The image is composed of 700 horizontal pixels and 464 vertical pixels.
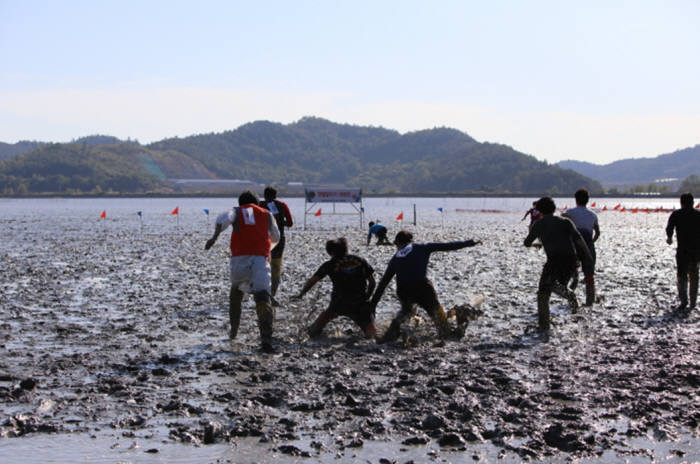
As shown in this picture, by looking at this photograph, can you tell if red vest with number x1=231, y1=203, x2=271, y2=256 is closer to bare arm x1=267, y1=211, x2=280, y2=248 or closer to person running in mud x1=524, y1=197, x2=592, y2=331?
bare arm x1=267, y1=211, x2=280, y2=248

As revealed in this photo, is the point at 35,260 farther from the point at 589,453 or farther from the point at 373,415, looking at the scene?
the point at 589,453

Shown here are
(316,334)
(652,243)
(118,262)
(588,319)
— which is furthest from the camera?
(652,243)

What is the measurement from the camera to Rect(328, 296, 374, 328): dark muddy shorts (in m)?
9.54

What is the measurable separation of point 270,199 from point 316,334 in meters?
3.42

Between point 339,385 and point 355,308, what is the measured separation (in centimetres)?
238

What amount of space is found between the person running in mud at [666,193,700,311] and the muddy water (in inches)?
23.2

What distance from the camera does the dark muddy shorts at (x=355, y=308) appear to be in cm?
954

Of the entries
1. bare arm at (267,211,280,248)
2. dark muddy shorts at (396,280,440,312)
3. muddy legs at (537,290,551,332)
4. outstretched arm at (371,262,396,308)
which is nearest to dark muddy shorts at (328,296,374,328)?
outstretched arm at (371,262,396,308)

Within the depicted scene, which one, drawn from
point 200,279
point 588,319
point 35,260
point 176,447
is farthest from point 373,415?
point 35,260

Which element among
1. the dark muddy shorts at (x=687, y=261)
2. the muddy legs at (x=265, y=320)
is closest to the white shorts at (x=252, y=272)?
the muddy legs at (x=265, y=320)

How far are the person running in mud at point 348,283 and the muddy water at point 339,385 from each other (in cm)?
37

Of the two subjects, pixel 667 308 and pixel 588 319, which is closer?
pixel 588 319

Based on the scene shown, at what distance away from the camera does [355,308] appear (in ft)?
31.3

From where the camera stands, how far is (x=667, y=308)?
1218cm
